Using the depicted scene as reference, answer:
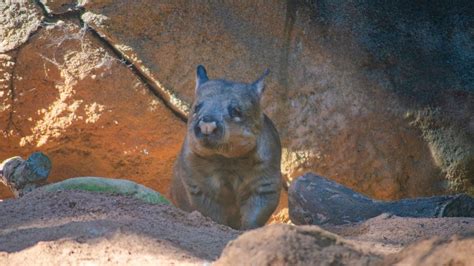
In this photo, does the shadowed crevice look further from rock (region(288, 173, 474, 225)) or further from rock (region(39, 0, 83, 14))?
rock (region(288, 173, 474, 225))

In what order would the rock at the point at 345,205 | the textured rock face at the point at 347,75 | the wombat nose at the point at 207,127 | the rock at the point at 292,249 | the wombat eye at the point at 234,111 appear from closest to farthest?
the rock at the point at 292,249 → the rock at the point at 345,205 → the wombat nose at the point at 207,127 → the wombat eye at the point at 234,111 → the textured rock face at the point at 347,75

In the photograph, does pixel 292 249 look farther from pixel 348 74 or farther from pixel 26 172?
pixel 348 74

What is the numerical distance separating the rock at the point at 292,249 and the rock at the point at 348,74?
185 inches

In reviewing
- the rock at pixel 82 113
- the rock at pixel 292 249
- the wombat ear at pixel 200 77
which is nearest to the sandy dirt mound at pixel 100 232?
the rock at pixel 292 249

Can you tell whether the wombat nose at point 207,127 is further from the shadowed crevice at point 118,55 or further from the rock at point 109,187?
the shadowed crevice at point 118,55

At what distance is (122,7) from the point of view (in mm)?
7266

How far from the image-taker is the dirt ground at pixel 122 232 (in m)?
3.42

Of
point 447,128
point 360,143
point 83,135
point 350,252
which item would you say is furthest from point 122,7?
point 350,252

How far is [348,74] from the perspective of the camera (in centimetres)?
759

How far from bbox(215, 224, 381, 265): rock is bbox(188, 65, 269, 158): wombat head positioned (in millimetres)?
2808

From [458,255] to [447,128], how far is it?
5173 millimetres

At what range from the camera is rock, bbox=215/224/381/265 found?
2.70m

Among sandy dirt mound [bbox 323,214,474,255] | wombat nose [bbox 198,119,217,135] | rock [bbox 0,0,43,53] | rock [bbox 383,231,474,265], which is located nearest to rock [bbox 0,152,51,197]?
rock [bbox 0,0,43,53]

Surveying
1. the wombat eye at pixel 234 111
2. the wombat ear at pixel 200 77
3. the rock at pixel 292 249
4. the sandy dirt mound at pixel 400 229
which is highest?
the rock at pixel 292 249
